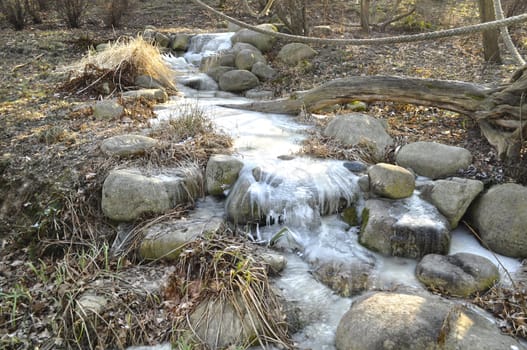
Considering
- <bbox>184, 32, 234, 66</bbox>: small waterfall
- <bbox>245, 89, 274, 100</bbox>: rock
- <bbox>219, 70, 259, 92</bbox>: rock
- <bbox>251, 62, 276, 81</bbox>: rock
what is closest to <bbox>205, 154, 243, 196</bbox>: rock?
<bbox>245, 89, 274, 100</bbox>: rock

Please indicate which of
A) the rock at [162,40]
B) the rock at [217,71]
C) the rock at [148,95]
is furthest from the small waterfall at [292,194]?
the rock at [162,40]

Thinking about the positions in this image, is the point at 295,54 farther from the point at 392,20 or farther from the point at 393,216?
the point at 393,216

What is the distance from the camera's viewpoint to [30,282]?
334 cm

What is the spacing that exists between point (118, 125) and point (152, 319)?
279cm

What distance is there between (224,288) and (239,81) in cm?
490

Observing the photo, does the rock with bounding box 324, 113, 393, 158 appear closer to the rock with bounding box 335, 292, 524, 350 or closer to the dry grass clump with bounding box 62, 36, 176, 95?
the rock with bounding box 335, 292, 524, 350

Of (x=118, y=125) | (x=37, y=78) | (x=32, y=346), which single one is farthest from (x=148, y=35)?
(x=32, y=346)

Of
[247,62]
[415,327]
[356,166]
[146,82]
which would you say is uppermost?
[247,62]

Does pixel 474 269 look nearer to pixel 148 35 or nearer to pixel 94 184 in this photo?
pixel 94 184

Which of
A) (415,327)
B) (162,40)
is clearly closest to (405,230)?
(415,327)

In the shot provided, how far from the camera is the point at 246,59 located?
7.81m

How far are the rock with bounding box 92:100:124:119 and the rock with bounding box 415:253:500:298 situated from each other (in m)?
3.92

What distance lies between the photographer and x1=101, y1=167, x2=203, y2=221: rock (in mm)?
3770

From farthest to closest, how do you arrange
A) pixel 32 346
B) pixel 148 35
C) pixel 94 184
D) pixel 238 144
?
1. pixel 148 35
2. pixel 238 144
3. pixel 94 184
4. pixel 32 346
